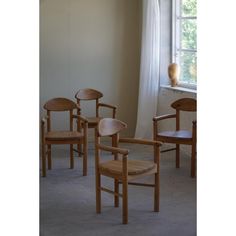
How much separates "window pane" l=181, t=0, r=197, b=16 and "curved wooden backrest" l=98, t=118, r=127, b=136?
2660 millimetres

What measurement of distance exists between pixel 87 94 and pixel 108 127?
2.33 metres

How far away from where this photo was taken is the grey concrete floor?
365 cm

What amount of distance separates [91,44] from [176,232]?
3.89 meters

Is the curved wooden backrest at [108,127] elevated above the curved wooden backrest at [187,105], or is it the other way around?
the curved wooden backrest at [187,105]

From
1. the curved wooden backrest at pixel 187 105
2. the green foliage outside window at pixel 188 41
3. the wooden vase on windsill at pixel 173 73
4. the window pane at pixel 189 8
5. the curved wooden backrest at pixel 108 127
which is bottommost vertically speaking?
the curved wooden backrest at pixel 108 127

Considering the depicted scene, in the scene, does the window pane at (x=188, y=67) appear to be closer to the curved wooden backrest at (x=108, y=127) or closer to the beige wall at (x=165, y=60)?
the beige wall at (x=165, y=60)

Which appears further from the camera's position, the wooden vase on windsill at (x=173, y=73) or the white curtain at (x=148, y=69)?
the white curtain at (x=148, y=69)

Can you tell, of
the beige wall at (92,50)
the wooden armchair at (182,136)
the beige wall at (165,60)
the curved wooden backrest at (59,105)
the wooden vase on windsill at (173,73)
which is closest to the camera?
the wooden armchair at (182,136)

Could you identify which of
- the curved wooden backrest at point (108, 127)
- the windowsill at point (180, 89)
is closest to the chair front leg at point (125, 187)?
the curved wooden backrest at point (108, 127)

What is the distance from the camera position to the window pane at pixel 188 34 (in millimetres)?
6309

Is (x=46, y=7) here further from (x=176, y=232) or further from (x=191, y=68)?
(x=176, y=232)

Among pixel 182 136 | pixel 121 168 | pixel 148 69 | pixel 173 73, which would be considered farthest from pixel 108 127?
pixel 148 69
